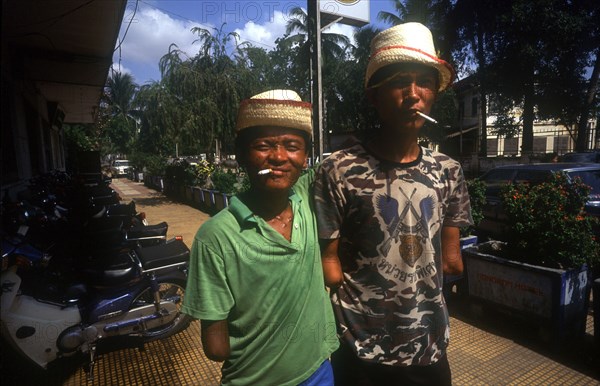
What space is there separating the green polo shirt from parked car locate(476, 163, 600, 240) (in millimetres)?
5035

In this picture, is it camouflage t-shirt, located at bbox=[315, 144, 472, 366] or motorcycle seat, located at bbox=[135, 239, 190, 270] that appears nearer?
camouflage t-shirt, located at bbox=[315, 144, 472, 366]

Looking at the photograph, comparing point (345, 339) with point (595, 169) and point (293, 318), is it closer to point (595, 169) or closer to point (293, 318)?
point (293, 318)

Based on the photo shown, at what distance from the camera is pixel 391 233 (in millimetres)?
1560

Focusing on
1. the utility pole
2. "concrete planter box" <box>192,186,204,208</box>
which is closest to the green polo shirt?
the utility pole

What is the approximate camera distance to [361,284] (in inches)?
62.6

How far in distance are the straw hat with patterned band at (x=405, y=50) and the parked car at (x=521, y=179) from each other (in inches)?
186

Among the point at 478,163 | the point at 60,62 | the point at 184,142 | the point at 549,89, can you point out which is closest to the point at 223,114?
the point at 184,142

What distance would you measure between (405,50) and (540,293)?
3.13 metres

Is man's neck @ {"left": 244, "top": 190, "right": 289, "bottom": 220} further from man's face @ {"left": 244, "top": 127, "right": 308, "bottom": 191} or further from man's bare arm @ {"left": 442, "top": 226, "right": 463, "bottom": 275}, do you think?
man's bare arm @ {"left": 442, "top": 226, "right": 463, "bottom": 275}

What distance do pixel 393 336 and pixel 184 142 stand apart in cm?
1336

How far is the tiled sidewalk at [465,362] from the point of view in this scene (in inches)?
123

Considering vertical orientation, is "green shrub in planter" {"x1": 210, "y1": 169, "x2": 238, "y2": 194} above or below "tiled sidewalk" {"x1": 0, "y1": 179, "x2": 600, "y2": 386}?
above

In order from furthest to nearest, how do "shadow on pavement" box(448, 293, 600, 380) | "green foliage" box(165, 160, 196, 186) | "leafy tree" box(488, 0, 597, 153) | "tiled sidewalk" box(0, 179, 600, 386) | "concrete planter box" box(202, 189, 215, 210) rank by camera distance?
"leafy tree" box(488, 0, 597, 153) → "green foliage" box(165, 160, 196, 186) → "concrete planter box" box(202, 189, 215, 210) → "shadow on pavement" box(448, 293, 600, 380) → "tiled sidewalk" box(0, 179, 600, 386)

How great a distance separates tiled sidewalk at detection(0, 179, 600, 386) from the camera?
10.2 ft
